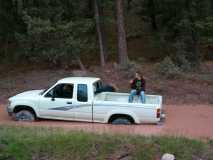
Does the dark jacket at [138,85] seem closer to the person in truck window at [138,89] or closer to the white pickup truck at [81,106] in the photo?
the person in truck window at [138,89]

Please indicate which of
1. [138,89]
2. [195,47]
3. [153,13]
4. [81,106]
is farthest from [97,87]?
[153,13]

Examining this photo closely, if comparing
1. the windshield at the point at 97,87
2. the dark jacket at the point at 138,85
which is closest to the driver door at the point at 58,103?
the windshield at the point at 97,87

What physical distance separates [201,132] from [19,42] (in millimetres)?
12180

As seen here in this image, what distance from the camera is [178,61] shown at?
1008 inches

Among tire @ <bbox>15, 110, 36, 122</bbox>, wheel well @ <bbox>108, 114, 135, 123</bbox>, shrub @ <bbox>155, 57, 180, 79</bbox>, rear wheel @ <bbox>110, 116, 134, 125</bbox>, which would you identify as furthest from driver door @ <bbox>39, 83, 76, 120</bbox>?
shrub @ <bbox>155, 57, 180, 79</bbox>

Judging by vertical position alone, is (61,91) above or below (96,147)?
above

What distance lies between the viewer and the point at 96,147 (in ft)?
41.2

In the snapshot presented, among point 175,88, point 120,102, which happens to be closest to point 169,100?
point 175,88

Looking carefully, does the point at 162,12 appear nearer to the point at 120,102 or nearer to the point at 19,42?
the point at 19,42

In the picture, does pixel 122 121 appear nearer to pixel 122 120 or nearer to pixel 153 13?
pixel 122 120

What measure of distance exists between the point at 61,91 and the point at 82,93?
2.55ft

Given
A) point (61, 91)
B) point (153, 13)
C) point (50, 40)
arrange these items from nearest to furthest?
point (61, 91), point (50, 40), point (153, 13)

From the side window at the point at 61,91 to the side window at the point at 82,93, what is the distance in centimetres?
30

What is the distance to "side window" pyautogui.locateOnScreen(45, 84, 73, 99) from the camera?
16.9 m
